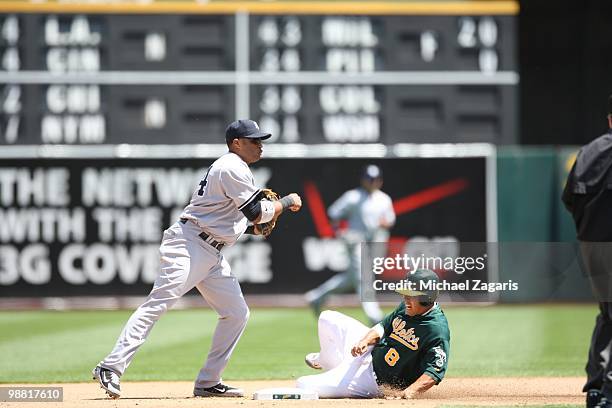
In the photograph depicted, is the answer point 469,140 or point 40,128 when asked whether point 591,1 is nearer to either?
point 469,140

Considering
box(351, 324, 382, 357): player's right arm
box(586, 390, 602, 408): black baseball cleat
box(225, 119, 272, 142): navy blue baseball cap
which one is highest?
box(225, 119, 272, 142): navy blue baseball cap

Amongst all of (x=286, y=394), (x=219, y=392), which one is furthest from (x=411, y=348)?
(x=219, y=392)

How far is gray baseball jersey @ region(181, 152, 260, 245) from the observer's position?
651 centimetres

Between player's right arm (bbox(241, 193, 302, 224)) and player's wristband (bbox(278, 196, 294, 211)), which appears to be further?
player's wristband (bbox(278, 196, 294, 211))

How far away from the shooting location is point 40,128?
52.3ft

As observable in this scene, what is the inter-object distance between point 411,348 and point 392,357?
0.47 feet

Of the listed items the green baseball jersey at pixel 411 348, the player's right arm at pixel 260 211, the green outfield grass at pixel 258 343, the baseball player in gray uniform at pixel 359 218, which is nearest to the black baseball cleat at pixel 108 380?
the player's right arm at pixel 260 211

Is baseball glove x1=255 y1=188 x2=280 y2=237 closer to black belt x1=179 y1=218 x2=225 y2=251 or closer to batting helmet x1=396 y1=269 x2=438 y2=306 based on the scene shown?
black belt x1=179 y1=218 x2=225 y2=251

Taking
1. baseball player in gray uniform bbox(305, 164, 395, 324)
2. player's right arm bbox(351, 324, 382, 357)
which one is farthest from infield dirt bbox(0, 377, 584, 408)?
baseball player in gray uniform bbox(305, 164, 395, 324)

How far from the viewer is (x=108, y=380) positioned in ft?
20.7

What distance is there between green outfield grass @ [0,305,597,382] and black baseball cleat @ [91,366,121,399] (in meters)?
1.99

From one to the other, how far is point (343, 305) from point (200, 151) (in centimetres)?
295

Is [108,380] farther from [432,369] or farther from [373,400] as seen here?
[432,369]

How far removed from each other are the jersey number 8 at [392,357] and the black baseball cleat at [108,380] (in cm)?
149
